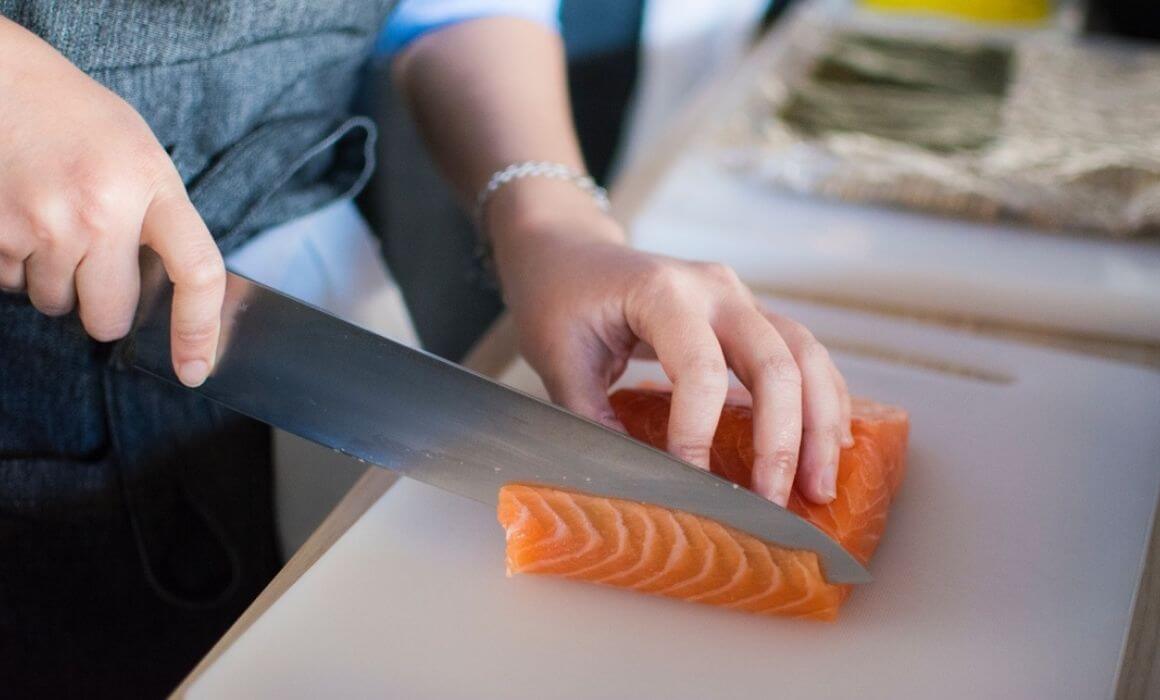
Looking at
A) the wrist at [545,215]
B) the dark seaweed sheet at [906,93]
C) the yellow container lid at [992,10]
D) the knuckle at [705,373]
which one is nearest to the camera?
the knuckle at [705,373]

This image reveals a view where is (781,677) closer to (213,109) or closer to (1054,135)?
(213,109)

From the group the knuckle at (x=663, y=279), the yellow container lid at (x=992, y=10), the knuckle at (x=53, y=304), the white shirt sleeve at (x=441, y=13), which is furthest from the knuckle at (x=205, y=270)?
the yellow container lid at (x=992, y=10)

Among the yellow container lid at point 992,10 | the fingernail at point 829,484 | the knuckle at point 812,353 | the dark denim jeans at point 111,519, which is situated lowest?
the dark denim jeans at point 111,519

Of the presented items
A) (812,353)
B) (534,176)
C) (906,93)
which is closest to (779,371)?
(812,353)

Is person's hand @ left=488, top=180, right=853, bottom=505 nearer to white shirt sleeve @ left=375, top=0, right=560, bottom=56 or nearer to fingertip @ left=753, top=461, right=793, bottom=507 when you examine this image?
fingertip @ left=753, top=461, right=793, bottom=507

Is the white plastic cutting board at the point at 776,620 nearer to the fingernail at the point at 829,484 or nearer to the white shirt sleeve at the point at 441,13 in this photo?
the fingernail at the point at 829,484

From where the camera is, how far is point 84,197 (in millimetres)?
749

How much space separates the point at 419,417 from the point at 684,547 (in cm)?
24

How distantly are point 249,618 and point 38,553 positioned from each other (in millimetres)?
308

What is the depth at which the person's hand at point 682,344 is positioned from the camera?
2.84ft

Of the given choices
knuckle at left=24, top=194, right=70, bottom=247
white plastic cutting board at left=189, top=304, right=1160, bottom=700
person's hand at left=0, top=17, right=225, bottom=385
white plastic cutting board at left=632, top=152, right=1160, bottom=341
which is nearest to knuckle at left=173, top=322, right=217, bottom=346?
person's hand at left=0, top=17, right=225, bottom=385

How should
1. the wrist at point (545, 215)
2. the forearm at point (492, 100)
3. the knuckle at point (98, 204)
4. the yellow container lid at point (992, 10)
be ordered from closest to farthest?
the knuckle at point (98, 204)
the wrist at point (545, 215)
the forearm at point (492, 100)
the yellow container lid at point (992, 10)

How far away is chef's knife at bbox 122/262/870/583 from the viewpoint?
864mm

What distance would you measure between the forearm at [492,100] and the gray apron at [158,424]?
11 centimetres
